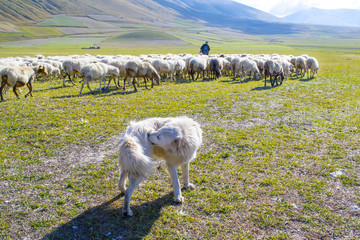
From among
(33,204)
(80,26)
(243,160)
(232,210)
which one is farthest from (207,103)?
(80,26)

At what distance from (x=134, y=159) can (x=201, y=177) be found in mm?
2393

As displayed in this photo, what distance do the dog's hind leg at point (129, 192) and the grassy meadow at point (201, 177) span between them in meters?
0.15

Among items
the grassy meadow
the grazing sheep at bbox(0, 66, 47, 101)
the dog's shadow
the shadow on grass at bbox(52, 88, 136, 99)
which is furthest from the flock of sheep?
the dog's shadow

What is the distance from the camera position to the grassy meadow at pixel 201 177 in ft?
15.4

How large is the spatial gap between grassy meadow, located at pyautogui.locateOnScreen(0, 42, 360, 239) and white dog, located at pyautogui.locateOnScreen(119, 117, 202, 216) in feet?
2.09

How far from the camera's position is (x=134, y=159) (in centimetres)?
453

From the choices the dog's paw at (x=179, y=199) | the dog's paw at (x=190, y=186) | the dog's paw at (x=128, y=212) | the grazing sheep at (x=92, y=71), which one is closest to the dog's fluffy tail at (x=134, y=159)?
the dog's paw at (x=128, y=212)

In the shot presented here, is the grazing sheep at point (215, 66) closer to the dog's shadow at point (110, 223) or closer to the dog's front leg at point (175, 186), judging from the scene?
Answer: the dog's front leg at point (175, 186)

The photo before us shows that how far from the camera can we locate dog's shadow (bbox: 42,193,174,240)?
14.8ft

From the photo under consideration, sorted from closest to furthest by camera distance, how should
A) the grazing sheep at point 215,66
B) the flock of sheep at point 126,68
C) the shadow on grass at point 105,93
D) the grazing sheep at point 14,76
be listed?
the grazing sheep at point 14,76 → the flock of sheep at point 126,68 → the shadow on grass at point 105,93 → the grazing sheep at point 215,66

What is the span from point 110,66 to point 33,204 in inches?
500

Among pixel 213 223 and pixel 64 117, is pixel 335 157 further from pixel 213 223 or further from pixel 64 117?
pixel 64 117

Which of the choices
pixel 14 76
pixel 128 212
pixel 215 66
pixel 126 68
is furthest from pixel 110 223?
pixel 215 66

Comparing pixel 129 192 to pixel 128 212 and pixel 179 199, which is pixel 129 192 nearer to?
pixel 128 212
